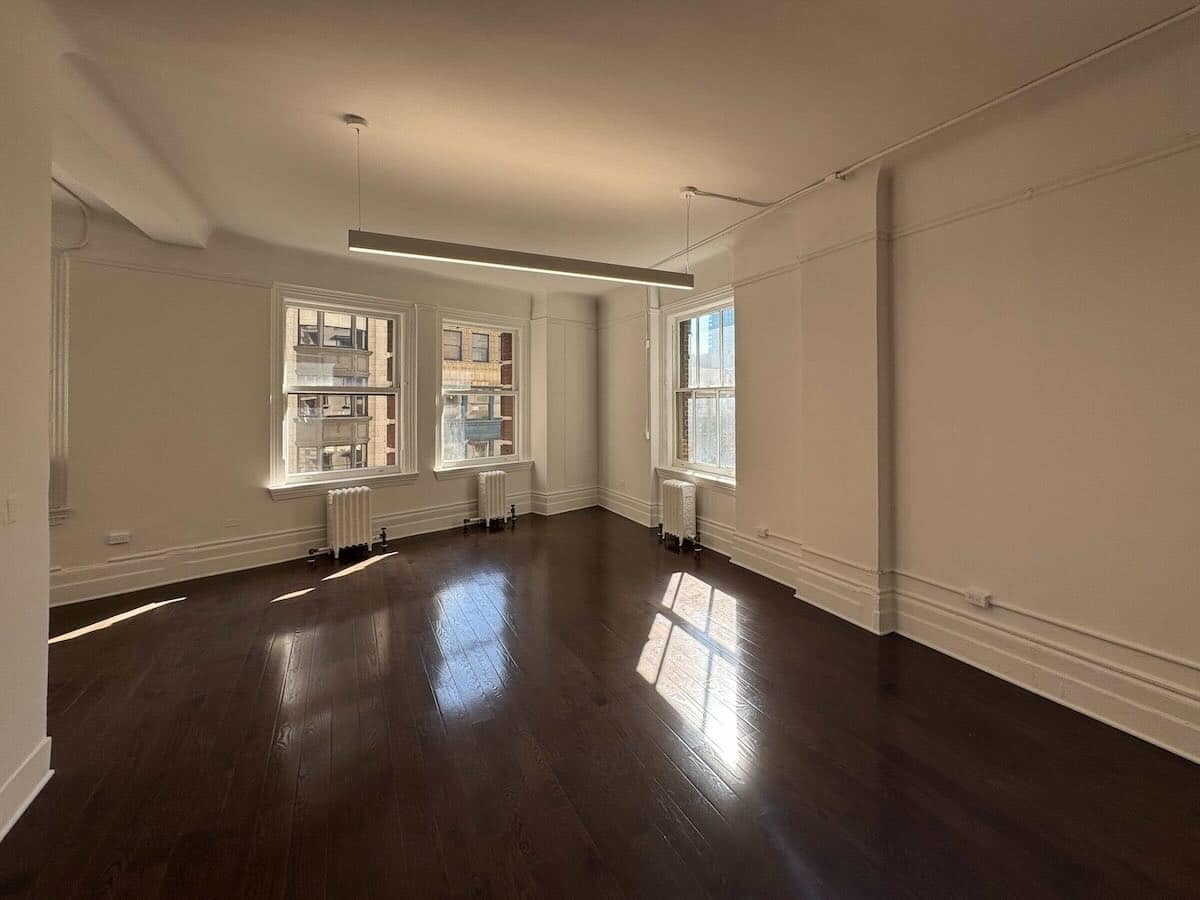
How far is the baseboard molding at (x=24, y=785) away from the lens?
183 centimetres

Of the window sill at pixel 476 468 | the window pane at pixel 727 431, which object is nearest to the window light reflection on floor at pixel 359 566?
the window sill at pixel 476 468

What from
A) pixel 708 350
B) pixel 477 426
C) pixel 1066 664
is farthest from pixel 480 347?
pixel 1066 664

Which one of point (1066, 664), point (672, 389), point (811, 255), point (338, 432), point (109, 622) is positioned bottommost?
point (109, 622)

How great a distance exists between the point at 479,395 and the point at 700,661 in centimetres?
448

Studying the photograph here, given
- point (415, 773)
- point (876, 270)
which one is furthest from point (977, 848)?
point (876, 270)

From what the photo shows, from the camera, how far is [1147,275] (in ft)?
7.81

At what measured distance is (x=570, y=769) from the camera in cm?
216

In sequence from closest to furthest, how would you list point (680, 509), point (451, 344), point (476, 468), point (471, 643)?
1. point (471, 643)
2. point (680, 509)
3. point (451, 344)
4. point (476, 468)

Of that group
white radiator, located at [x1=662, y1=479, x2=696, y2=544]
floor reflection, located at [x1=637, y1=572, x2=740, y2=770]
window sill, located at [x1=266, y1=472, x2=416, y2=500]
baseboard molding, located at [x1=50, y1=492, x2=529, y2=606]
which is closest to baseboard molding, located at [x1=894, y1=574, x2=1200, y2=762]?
floor reflection, located at [x1=637, y1=572, x2=740, y2=770]

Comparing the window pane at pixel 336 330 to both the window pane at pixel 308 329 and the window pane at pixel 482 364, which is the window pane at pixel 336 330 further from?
the window pane at pixel 482 364

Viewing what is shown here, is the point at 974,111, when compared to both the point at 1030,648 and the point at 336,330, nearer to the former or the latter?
the point at 1030,648

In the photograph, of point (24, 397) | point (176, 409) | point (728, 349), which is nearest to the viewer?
point (24, 397)

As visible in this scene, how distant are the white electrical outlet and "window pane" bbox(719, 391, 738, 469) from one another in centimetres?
245

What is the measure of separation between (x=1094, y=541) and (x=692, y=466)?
11.9ft
